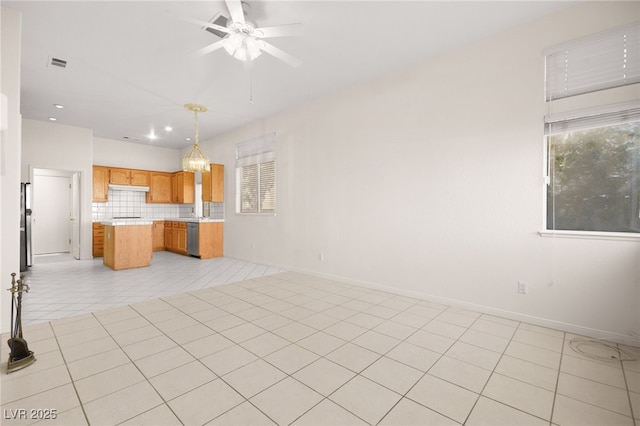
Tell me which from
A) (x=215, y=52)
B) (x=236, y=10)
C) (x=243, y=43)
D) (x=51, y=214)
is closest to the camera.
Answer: (x=236, y=10)

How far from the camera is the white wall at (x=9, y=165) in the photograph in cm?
271

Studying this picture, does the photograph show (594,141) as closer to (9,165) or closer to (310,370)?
(310,370)

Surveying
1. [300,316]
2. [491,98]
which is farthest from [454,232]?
[300,316]

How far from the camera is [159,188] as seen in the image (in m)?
8.30

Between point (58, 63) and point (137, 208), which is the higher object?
point (58, 63)

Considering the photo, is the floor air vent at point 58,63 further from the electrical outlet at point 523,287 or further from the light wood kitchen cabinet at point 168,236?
the electrical outlet at point 523,287

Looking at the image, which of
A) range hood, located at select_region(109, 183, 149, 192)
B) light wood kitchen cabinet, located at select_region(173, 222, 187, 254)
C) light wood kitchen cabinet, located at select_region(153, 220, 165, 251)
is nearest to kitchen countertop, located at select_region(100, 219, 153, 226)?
light wood kitchen cabinet, located at select_region(173, 222, 187, 254)

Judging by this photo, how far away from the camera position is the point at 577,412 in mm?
1684

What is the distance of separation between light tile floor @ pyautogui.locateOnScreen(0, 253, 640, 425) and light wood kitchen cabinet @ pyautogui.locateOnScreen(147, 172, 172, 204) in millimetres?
5236

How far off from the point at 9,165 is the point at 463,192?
479 centimetres

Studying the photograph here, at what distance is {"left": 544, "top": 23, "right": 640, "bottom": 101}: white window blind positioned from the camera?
8.11 ft

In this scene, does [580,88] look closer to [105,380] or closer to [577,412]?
[577,412]

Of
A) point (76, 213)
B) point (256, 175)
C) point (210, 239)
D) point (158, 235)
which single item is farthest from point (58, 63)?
point (158, 235)

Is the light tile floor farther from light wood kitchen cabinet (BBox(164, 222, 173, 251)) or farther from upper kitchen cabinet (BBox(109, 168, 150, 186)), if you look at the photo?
upper kitchen cabinet (BBox(109, 168, 150, 186))
